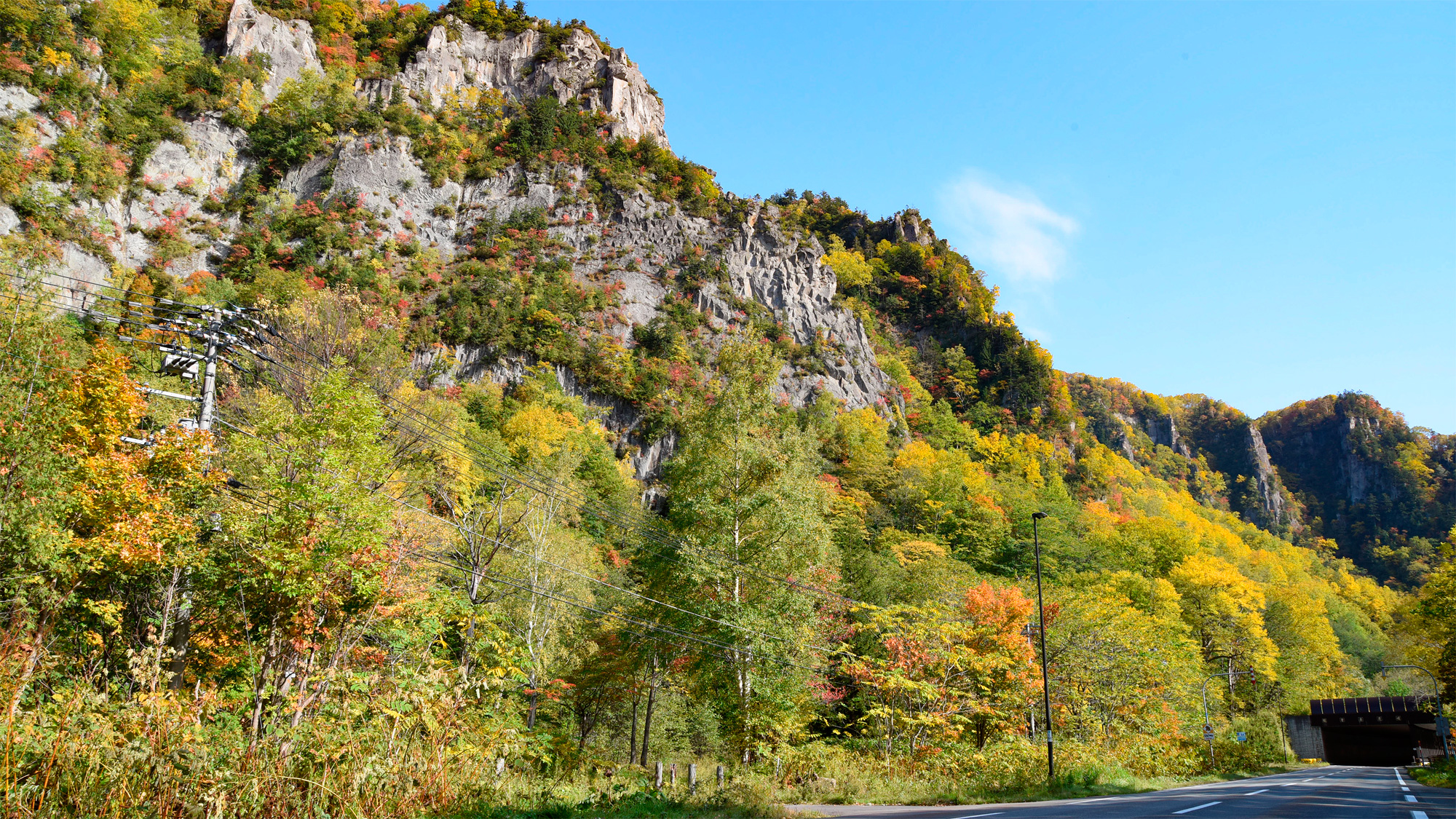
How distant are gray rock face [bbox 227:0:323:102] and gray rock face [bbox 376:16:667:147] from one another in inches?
238

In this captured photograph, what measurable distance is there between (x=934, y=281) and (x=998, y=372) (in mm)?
18106

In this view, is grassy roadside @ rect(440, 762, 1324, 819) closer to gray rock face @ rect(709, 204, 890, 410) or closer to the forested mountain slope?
the forested mountain slope

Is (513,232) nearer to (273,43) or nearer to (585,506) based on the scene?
(273,43)

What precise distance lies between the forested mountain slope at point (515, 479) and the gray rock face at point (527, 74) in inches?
17.8

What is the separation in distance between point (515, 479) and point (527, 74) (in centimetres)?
7110

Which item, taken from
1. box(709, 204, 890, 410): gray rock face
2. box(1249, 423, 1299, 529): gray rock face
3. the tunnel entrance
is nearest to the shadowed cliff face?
box(1249, 423, 1299, 529): gray rock face

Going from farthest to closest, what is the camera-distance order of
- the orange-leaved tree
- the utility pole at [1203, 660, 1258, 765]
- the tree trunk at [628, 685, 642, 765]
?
the utility pole at [1203, 660, 1258, 765] < the tree trunk at [628, 685, 642, 765] < the orange-leaved tree

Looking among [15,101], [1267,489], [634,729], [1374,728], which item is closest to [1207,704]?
[1374,728]

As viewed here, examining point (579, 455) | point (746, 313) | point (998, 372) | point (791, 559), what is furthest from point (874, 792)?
point (998, 372)

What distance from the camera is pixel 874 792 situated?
1596 centimetres

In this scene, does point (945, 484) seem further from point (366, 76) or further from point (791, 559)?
point (366, 76)

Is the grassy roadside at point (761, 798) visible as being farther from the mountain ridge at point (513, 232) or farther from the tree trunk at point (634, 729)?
the mountain ridge at point (513, 232)

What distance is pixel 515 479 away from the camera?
67.0 feet

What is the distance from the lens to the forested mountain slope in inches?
367
